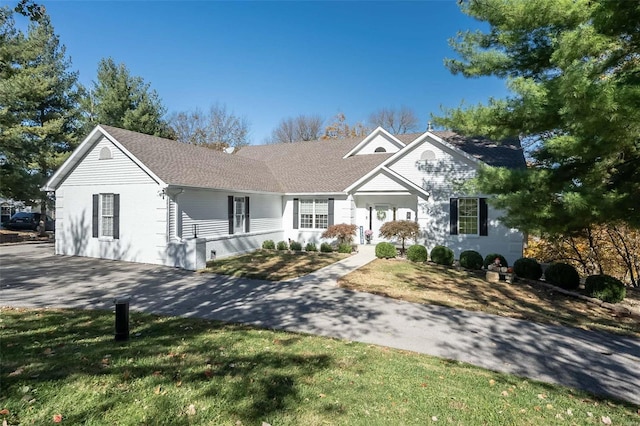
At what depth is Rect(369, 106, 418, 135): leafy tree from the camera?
4472 centimetres

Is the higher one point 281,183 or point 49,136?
point 49,136

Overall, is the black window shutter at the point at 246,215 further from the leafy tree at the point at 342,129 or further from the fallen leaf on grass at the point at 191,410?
the leafy tree at the point at 342,129

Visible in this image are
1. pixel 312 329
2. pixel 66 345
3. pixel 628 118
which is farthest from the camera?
pixel 312 329

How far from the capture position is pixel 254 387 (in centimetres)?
400

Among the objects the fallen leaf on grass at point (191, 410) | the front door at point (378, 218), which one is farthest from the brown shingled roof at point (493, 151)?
the fallen leaf on grass at point (191, 410)

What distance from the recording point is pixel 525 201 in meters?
8.65

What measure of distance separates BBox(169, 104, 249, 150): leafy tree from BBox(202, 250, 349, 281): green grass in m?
28.0

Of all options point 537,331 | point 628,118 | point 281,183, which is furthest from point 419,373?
point 281,183

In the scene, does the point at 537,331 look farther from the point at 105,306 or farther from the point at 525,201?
the point at 105,306

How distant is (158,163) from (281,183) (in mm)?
7958

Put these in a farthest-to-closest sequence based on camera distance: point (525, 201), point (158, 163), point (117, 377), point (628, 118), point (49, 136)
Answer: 1. point (49, 136)
2. point (158, 163)
3. point (525, 201)
4. point (628, 118)
5. point (117, 377)

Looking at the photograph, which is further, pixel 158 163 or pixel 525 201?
pixel 158 163

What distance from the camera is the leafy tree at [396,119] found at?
44.7 metres

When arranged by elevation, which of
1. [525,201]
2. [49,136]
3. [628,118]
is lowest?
[525,201]
